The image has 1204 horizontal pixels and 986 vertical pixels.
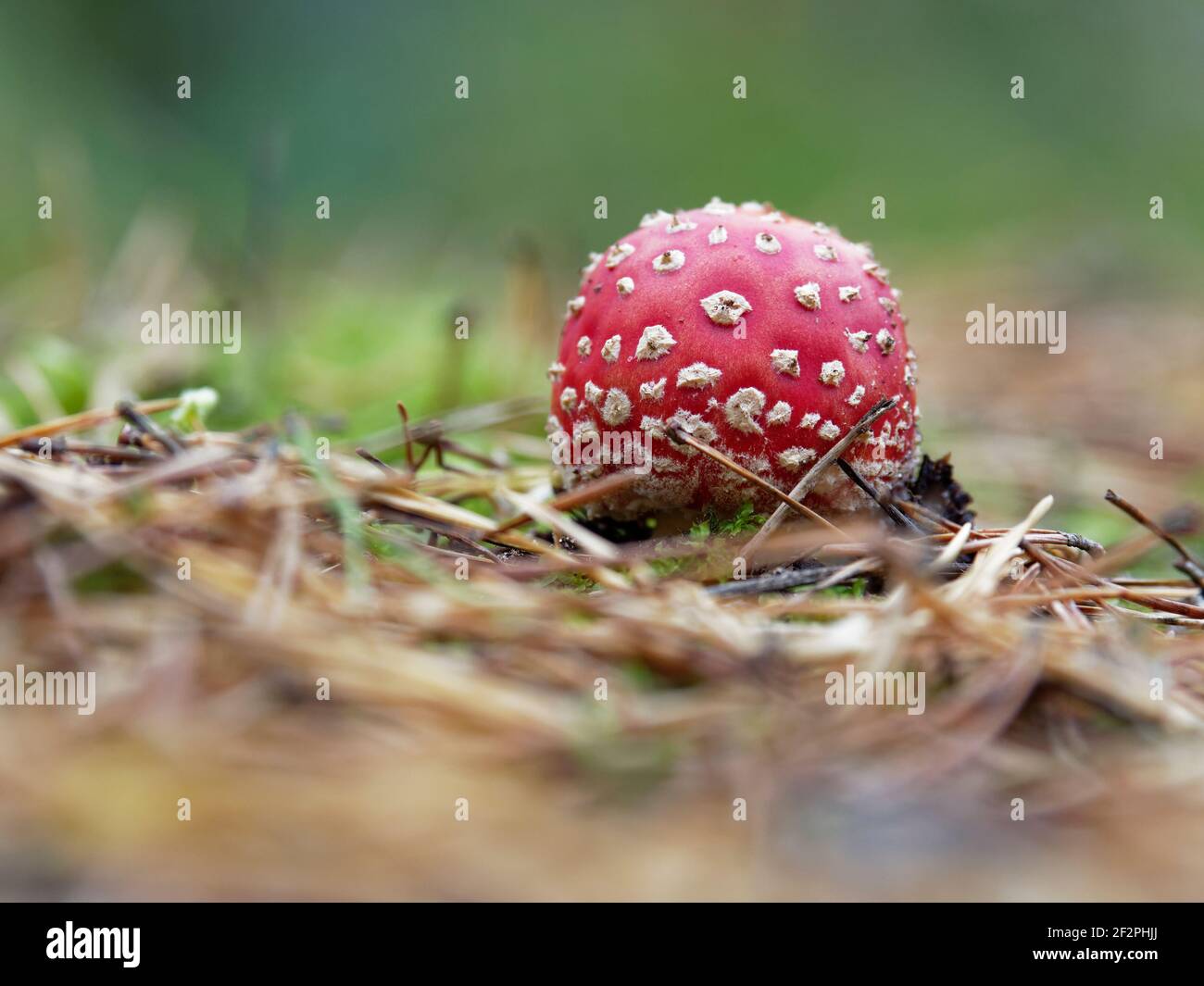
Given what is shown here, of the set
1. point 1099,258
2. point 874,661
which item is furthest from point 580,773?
point 1099,258

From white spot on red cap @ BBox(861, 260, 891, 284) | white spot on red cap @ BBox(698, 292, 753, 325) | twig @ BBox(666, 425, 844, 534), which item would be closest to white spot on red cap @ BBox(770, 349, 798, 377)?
white spot on red cap @ BBox(698, 292, 753, 325)

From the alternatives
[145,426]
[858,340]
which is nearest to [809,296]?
[858,340]

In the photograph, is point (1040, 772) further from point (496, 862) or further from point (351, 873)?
point (351, 873)

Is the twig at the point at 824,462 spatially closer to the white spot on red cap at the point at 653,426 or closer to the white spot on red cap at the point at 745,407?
the white spot on red cap at the point at 745,407

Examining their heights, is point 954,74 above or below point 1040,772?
above

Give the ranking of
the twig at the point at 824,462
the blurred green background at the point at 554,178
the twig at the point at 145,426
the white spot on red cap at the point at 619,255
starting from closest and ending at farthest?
the twig at the point at 145,426, the twig at the point at 824,462, the white spot on red cap at the point at 619,255, the blurred green background at the point at 554,178

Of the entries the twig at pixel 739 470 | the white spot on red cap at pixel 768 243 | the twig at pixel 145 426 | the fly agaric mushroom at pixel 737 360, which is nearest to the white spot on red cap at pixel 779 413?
the fly agaric mushroom at pixel 737 360
